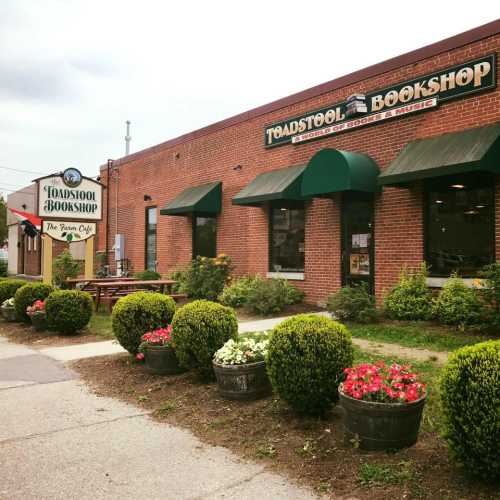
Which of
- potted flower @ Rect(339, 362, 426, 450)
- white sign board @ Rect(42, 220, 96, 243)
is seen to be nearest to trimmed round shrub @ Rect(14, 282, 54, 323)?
white sign board @ Rect(42, 220, 96, 243)

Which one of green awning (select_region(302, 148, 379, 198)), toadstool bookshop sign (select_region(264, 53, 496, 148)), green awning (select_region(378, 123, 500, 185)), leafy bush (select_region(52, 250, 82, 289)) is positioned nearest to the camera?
green awning (select_region(378, 123, 500, 185))

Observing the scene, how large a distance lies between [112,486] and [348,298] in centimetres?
708

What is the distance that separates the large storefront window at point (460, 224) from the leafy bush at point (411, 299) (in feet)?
1.29

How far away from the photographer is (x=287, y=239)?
1427 centimetres

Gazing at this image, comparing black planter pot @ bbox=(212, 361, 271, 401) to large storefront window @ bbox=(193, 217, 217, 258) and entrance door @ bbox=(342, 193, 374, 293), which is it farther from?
large storefront window @ bbox=(193, 217, 217, 258)

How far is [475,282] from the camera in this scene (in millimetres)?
9180

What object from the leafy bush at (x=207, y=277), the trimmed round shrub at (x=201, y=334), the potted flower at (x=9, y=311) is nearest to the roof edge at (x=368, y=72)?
the leafy bush at (x=207, y=277)

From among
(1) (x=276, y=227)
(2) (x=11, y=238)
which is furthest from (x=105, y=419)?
(2) (x=11, y=238)

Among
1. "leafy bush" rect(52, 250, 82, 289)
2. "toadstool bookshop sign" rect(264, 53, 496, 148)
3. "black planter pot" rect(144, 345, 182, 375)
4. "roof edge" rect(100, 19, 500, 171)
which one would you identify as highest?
"roof edge" rect(100, 19, 500, 171)

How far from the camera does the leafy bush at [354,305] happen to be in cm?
1005

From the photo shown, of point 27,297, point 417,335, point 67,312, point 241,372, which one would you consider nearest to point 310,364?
point 241,372

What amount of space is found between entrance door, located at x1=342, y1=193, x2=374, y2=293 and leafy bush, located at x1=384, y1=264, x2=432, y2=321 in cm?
123

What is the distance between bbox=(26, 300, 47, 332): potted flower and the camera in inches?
436

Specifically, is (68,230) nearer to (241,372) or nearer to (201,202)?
(201,202)
